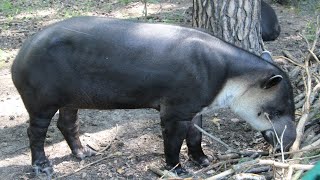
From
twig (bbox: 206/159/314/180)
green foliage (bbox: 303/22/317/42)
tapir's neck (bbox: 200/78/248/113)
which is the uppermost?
tapir's neck (bbox: 200/78/248/113)

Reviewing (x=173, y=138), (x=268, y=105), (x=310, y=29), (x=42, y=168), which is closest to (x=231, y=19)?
(x=268, y=105)

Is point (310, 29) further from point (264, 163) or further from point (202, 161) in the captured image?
point (264, 163)

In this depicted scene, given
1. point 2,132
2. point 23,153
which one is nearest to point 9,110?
point 2,132

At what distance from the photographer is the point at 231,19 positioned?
6.95 meters

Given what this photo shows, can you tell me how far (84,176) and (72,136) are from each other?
532 mm

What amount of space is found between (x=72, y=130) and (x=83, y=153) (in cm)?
27

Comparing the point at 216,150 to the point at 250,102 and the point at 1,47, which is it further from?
the point at 1,47

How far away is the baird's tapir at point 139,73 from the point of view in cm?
460

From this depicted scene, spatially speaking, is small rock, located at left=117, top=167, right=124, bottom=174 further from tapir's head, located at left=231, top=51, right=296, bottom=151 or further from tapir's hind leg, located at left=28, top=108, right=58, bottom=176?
tapir's head, located at left=231, top=51, right=296, bottom=151

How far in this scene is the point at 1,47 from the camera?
8727 mm

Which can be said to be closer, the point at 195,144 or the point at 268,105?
the point at 268,105

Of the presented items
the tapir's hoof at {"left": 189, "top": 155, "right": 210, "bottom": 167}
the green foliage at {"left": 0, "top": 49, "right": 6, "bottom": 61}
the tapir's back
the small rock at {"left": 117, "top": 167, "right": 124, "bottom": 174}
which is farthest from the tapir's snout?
the green foliage at {"left": 0, "top": 49, "right": 6, "bottom": 61}

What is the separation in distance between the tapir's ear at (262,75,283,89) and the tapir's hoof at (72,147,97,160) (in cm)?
189

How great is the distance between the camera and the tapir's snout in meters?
4.92
